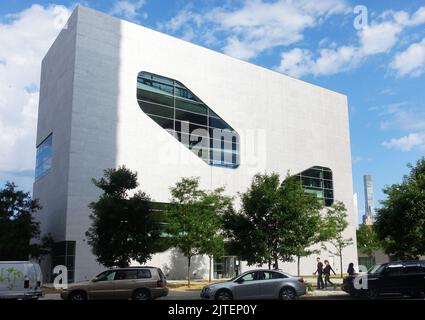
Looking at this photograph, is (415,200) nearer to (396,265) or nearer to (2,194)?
(396,265)

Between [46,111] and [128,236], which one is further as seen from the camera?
[46,111]

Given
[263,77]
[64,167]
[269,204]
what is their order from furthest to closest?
1. [263,77]
2. [64,167]
3. [269,204]

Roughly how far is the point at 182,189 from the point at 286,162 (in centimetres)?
1965

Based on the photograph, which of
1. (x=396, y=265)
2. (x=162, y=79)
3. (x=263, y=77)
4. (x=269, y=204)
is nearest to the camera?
(x=396, y=265)

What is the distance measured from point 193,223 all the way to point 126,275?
13105 millimetres

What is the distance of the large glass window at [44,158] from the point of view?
143 feet

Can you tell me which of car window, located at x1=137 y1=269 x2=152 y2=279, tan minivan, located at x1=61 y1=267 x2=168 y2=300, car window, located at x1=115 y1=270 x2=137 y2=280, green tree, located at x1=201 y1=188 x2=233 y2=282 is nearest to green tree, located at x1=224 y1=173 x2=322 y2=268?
green tree, located at x1=201 y1=188 x2=233 y2=282

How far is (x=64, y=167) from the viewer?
125 ft

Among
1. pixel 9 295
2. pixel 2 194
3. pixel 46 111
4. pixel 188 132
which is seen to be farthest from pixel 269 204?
pixel 46 111

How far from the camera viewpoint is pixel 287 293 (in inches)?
728

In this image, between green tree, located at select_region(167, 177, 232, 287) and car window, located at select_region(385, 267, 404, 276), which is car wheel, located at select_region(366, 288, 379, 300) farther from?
green tree, located at select_region(167, 177, 232, 287)

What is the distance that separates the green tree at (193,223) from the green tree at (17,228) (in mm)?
10973

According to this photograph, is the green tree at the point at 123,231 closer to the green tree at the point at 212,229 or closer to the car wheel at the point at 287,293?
the green tree at the point at 212,229

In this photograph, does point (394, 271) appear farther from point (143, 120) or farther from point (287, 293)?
point (143, 120)
